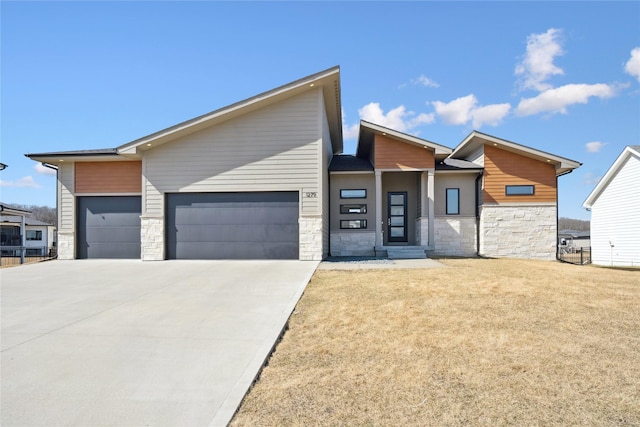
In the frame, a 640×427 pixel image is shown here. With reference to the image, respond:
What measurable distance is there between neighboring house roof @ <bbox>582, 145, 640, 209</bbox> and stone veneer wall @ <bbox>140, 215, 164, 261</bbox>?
1915 cm

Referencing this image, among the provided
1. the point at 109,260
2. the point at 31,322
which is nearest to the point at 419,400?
the point at 31,322

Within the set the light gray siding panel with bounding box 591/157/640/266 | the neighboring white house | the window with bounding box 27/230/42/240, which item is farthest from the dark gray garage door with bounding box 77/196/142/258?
the window with bounding box 27/230/42/240

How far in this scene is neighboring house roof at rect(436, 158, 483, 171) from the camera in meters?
15.6

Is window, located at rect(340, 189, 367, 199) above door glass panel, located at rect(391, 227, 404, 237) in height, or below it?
A: above

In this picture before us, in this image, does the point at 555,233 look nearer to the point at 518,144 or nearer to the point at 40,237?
the point at 518,144

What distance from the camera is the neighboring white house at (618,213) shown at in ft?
55.6

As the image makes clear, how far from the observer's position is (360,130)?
626 inches

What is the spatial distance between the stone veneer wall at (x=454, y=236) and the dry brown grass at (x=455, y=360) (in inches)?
310

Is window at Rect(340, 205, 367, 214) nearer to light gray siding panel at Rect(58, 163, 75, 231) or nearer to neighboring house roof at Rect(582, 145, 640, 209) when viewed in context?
light gray siding panel at Rect(58, 163, 75, 231)

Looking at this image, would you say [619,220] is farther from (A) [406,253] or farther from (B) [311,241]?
(B) [311,241]

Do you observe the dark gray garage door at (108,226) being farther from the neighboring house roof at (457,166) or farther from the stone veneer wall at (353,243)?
the neighboring house roof at (457,166)

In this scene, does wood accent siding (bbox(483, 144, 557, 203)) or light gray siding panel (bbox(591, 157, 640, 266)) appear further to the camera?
light gray siding panel (bbox(591, 157, 640, 266))

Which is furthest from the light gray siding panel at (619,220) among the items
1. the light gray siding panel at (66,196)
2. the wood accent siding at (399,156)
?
the light gray siding panel at (66,196)

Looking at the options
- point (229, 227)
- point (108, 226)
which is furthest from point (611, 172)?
point (108, 226)
